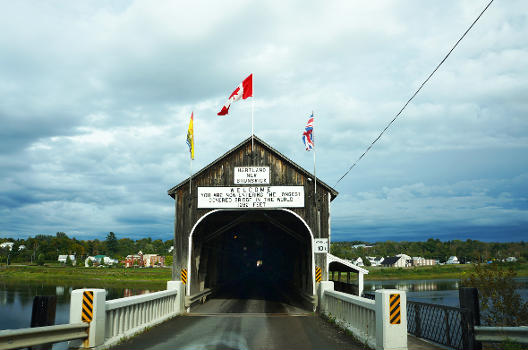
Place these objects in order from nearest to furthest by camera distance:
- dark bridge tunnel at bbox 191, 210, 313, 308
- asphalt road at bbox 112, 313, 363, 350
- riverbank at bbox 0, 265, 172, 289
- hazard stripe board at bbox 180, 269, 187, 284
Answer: asphalt road at bbox 112, 313, 363, 350 → hazard stripe board at bbox 180, 269, 187, 284 → dark bridge tunnel at bbox 191, 210, 313, 308 → riverbank at bbox 0, 265, 172, 289

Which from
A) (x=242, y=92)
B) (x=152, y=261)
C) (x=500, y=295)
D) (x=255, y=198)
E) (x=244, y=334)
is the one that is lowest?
(x=152, y=261)

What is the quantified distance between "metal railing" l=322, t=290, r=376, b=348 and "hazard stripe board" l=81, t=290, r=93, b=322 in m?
6.73

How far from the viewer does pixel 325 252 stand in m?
19.2

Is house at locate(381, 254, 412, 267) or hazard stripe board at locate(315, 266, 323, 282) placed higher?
hazard stripe board at locate(315, 266, 323, 282)

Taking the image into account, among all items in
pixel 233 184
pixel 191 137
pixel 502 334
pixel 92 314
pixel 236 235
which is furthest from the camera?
pixel 236 235

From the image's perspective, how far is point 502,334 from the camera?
29.1ft

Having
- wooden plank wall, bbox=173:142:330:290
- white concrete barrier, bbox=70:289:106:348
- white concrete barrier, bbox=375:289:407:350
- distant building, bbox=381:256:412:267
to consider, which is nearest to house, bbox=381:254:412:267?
distant building, bbox=381:256:412:267

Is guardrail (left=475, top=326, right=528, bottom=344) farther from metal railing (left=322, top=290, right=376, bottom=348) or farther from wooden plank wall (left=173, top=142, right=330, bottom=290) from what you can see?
wooden plank wall (left=173, top=142, right=330, bottom=290)

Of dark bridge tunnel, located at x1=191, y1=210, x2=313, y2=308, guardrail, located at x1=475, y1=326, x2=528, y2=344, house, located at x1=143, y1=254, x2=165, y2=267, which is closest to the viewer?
guardrail, located at x1=475, y1=326, x2=528, y2=344

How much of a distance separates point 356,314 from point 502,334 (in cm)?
399

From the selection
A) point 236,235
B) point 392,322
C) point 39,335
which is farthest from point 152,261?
point 392,322

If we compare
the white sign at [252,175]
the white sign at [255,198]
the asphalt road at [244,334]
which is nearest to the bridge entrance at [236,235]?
the white sign at [255,198]

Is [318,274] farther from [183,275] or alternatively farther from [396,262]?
[396,262]

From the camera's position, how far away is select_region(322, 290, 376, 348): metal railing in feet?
34.3
